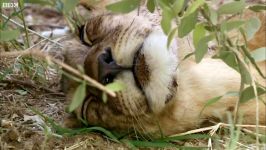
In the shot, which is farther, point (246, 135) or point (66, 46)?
point (66, 46)

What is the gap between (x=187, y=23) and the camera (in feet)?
6.08

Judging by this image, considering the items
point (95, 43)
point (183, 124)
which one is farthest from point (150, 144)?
point (95, 43)

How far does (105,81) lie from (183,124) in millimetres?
426

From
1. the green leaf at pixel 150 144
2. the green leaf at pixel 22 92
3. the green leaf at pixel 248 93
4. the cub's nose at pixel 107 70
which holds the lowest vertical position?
the green leaf at pixel 150 144

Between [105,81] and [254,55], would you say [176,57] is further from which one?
[254,55]

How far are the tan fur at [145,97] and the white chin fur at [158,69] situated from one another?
1.3 inches

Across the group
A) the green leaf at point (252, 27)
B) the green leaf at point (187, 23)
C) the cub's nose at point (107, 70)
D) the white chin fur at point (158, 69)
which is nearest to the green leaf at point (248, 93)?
the green leaf at point (252, 27)

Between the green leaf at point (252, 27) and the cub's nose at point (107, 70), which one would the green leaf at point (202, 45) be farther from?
the cub's nose at point (107, 70)

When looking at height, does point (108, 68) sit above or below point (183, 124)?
above

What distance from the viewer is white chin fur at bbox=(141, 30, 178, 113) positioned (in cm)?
225

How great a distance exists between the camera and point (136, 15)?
2.63 m

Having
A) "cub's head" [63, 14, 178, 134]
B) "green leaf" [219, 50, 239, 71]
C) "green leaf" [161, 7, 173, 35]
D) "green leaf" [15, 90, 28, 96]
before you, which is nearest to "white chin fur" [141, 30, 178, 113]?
"cub's head" [63, 14, 178, 134]

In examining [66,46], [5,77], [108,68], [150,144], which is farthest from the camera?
[5,77]

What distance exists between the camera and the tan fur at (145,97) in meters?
2.35
